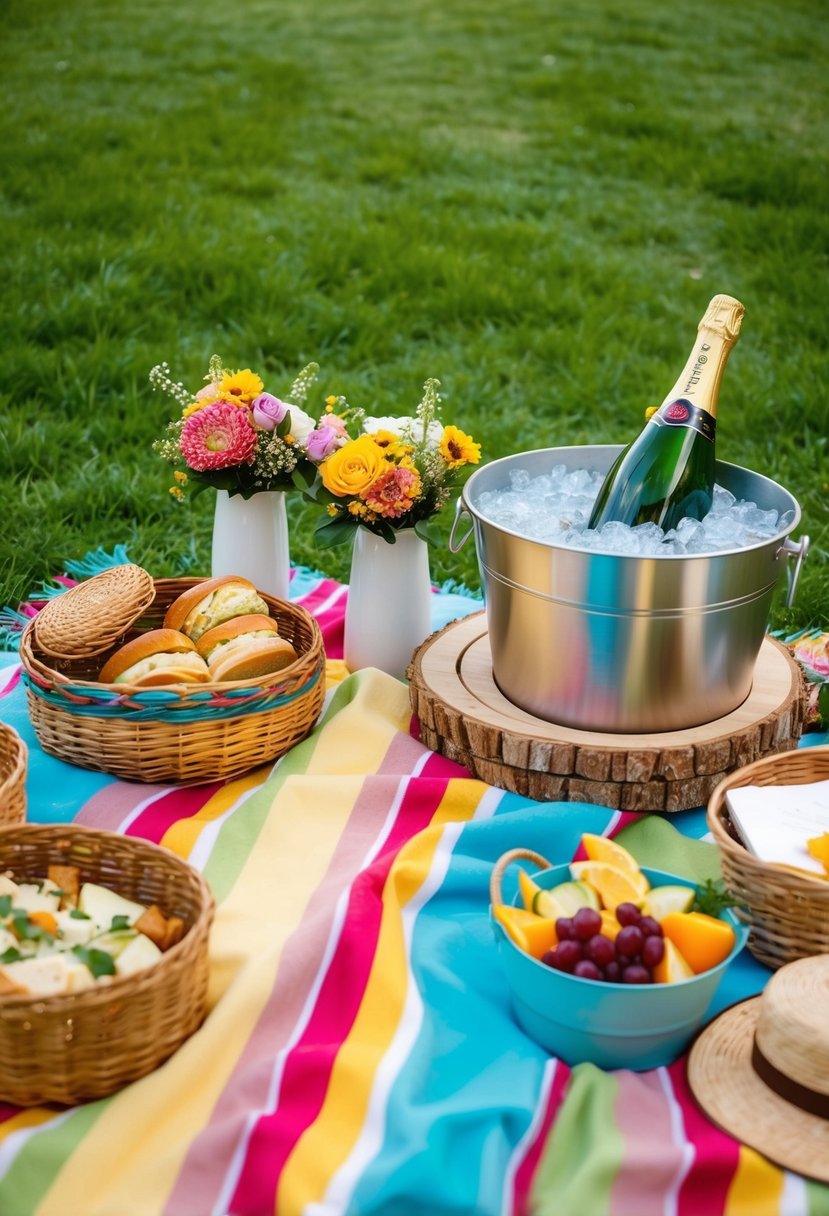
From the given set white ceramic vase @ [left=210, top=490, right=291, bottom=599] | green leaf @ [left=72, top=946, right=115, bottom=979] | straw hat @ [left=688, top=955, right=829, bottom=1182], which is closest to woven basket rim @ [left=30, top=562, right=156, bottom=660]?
white ceramic vase @ [left=210, top=490, right=291, bottom=599]

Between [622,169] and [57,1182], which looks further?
[622,169]

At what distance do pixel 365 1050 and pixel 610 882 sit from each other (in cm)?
43

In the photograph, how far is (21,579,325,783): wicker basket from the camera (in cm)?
236

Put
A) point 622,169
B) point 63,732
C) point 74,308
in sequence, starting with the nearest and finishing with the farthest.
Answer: point 63,732 → point 74,308 → point 622,169

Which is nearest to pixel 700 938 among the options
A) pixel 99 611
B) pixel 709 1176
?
pixel 709 1176

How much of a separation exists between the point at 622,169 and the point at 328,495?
5200 millimetres

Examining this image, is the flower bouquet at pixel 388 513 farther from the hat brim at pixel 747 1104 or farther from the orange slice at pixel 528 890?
the hat brim at pixel 747 1104

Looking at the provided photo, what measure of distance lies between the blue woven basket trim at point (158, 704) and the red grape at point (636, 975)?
0.96 meters

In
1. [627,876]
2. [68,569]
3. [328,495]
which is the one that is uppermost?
[328,495]

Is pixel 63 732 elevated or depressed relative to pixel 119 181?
depressed

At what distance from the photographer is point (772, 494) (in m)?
2.55

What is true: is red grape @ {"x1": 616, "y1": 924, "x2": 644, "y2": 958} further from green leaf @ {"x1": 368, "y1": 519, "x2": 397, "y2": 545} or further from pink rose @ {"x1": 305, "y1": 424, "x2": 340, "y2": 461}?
pink rose @ {"x1": 305, "y1": 424, "x2": 340, "y2": 461}

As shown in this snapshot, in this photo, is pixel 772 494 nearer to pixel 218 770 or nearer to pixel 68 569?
pixel 218 770

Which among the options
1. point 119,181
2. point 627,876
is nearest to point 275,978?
point 627,876
